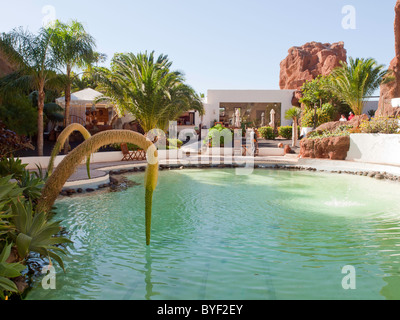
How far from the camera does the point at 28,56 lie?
13945mm

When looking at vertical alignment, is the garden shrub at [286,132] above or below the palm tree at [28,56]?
below

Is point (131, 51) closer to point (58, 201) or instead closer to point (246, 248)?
point (58, 201)

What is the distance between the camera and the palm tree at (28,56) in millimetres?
13758

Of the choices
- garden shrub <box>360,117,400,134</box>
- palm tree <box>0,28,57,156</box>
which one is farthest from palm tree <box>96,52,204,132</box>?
garden shrub <box>360,117,400,134</box>

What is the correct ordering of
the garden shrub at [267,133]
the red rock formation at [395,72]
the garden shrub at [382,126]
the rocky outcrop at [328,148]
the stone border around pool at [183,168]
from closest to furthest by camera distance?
the stone border around pool at [183,168], the garden shrub at [382,126], the rocky outcrop at [328,148], the red rock formation at [395,72], the garden shrub at [267,133]

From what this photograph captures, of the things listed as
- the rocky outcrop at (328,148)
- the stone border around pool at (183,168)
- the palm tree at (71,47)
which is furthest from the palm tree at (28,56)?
the rocky outcrop at (328,148)

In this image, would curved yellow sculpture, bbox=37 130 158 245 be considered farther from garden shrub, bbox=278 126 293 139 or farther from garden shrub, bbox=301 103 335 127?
garden shrub, bbox=278 126 293 139

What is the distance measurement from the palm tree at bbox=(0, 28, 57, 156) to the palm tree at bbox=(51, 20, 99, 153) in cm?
35

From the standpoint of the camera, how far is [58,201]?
8539 mm

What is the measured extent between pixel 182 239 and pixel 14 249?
2.73 metres

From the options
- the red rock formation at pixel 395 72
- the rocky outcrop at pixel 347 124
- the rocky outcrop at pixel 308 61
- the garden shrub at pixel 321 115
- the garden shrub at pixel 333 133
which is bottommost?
the garden shrub at pixel 333 133

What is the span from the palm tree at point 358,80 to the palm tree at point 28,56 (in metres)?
19.6

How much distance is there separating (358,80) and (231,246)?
22.3 meters

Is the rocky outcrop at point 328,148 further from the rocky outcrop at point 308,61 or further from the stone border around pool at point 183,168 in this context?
Answer: the rocky outcrop at point 308,61
